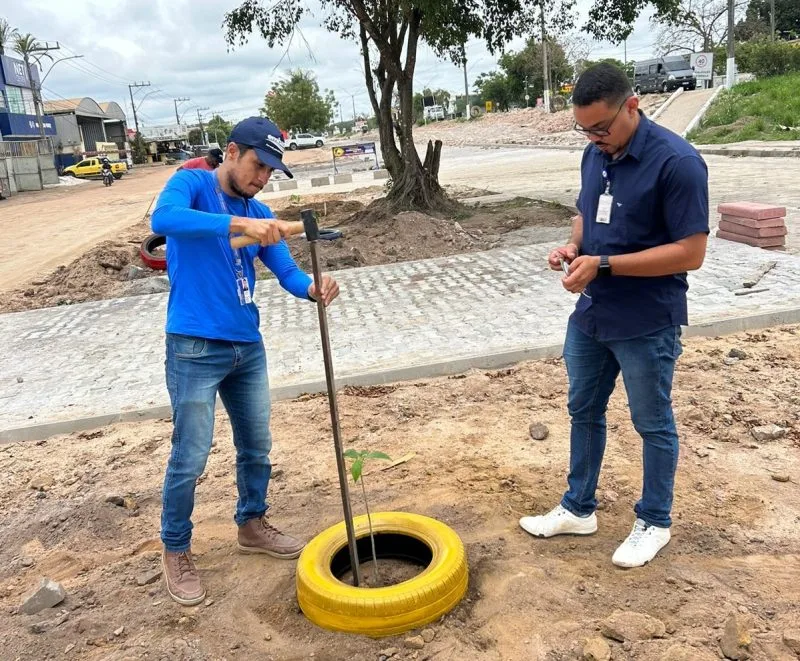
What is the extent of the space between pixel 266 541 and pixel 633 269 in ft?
6.70

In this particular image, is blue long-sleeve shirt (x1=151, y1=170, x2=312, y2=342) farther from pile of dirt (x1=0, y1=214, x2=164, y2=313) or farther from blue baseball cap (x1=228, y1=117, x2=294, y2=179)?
pile of dirt (x1=0, y1=214, x2=164, y2=313)

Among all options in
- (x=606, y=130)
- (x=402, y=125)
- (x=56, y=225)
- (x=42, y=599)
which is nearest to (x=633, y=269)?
(x=606, y=130)

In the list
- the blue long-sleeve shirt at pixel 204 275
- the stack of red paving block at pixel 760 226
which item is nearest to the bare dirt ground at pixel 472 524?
the blue long-sleeve shirt at pixel 204 275

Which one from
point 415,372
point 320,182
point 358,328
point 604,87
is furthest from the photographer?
point 320,182

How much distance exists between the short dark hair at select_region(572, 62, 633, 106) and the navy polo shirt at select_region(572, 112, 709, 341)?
15 centimetres

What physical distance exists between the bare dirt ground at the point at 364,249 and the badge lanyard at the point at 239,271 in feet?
23.9

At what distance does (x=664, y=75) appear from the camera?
141 feet

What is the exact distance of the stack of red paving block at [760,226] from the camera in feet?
28.1

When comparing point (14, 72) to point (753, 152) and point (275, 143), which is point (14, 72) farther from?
point (275, 143)

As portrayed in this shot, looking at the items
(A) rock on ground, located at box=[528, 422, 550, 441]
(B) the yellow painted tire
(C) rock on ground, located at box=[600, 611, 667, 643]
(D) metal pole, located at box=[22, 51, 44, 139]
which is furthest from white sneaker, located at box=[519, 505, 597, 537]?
(D) metal pole, located at box=[22, 51, 44, 139]

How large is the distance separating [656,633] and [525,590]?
0.53 m

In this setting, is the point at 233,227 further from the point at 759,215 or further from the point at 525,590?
the point at 759,215

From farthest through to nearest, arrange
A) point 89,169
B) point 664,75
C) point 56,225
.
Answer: point 89,169 → point 664,75 → point 56,225

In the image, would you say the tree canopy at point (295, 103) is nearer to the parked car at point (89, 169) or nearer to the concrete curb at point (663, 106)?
the parked car at point (89, 169)
